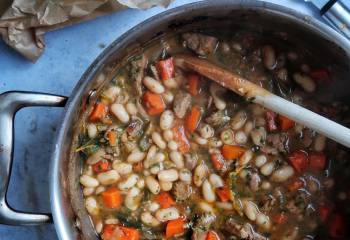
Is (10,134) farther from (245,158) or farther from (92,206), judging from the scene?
(245,158)

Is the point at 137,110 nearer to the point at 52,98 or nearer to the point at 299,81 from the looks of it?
the point at 52,98

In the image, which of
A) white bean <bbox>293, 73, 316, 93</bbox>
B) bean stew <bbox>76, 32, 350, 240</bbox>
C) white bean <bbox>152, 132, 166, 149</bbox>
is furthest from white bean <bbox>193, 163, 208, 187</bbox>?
white bean <bbox>293, 73, 316, 93</bbox>

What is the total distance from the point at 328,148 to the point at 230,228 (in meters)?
0.34

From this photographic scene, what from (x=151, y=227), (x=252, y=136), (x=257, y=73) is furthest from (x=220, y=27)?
(x=151, y=227)

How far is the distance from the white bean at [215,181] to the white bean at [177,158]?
8cm

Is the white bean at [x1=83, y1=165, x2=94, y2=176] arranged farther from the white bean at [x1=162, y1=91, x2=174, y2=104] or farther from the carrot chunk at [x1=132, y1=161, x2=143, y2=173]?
the white bean at [x1=162, y1=91, x2=174, y2=104]

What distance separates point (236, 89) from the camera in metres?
1.50

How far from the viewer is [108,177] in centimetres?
154

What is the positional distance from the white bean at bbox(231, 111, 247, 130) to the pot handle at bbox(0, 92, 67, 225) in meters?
0.45

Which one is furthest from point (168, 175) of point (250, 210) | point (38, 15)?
point (38, 15)

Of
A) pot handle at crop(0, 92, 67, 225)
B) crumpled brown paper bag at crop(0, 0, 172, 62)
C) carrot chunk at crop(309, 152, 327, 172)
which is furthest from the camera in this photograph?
carrot chunk at crop(309, 152, 327, 172)

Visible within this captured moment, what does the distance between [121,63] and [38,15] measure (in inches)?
9.4

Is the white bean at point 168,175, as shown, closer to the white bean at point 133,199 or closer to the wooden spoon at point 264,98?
the white bean at point 133,199

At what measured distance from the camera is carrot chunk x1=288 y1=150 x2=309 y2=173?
160cm
